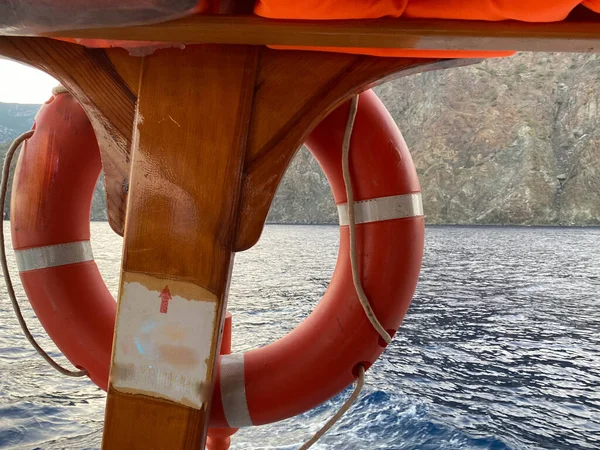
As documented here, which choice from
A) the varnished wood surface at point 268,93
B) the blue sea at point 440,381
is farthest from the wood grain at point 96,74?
the blue sea at point 440,381

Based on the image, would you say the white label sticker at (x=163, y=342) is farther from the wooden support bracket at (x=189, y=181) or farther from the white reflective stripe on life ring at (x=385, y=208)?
the white reflective stripe on life ring at (x=385, y=208)

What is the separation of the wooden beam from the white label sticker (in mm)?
437

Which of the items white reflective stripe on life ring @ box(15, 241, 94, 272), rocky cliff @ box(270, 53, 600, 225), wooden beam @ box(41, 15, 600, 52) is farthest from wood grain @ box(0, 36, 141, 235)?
rocky cliff @ box(270, 53, 600, 225)

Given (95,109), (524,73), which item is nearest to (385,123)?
(95,109)

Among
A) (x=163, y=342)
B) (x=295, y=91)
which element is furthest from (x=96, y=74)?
(x=163, y=342)

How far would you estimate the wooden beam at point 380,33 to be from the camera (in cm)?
81

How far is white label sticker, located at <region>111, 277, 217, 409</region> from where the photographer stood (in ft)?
3.34

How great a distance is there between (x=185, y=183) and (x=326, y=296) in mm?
507

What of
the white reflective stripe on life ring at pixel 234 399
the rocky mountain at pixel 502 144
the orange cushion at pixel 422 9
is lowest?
the white reflective stripe on life ring at pixel 234 399

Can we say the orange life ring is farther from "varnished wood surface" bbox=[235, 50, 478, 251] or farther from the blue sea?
the blue sea

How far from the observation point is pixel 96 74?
41.3 inches

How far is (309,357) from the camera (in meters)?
1.28

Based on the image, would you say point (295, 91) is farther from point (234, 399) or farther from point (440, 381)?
point (440, 381)

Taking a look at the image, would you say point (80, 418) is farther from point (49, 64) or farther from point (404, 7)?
point (404, 7)
